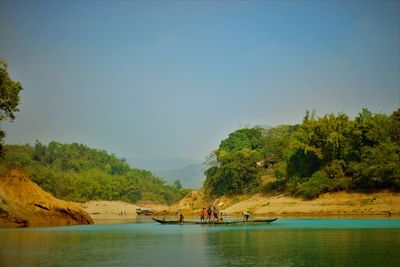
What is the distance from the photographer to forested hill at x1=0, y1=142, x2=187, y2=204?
111550 mm

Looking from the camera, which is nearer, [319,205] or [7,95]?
[7,95]

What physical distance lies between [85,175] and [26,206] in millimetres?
84264

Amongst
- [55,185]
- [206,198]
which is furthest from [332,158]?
[55,185]

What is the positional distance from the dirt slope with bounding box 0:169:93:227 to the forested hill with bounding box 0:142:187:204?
5113 cm

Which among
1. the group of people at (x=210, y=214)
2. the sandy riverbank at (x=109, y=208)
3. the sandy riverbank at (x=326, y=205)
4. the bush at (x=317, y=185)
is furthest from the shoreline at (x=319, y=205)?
the sandy riverbank at (x=109, y=208)

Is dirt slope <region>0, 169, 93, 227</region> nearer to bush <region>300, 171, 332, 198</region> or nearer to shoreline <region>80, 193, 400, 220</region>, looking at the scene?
shoreline <region>80, 193, 400, 220</region>

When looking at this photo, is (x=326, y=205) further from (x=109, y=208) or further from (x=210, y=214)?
(x=109, y=208)

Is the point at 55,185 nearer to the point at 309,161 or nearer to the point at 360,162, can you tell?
the point at 309,161

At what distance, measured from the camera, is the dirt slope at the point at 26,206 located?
146 feet

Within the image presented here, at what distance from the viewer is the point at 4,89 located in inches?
1838

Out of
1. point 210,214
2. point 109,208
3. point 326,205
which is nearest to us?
point 210,214

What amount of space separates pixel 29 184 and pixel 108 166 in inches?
4237

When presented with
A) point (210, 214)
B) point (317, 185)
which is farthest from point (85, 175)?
point (210, 214)

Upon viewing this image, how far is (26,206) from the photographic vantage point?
46781 mm
